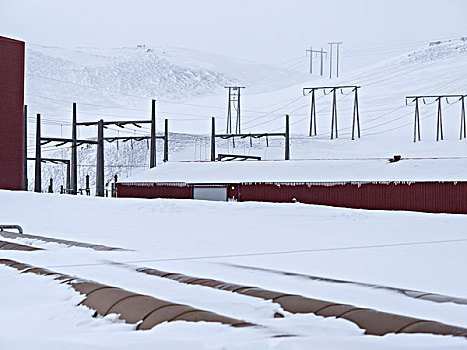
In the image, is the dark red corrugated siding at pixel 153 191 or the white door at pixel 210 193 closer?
the white door at pixel 210 193

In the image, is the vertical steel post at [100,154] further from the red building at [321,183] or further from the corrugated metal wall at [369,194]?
the corrugated metal wall at [369,194]

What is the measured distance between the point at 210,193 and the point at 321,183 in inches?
304

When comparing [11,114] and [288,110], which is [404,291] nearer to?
[11,114]

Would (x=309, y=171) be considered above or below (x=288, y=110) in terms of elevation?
below

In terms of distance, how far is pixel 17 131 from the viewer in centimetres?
3994

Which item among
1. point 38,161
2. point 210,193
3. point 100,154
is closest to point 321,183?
point 210,193

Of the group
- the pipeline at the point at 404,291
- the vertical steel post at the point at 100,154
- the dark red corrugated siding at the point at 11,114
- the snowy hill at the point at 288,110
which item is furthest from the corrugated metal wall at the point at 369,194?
the snowy hill at the point at 288,110

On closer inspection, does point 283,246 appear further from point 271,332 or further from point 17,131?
point 17,131

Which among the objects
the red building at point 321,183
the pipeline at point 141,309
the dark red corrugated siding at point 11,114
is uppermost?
the dark red corrugated siding at point 11,114

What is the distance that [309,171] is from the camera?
4059 centimetres

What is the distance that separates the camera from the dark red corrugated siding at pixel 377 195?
34.0 m

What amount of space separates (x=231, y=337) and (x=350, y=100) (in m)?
129

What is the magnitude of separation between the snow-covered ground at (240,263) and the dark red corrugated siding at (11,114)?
588cm

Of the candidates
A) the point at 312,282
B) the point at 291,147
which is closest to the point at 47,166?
the point at 291,147
